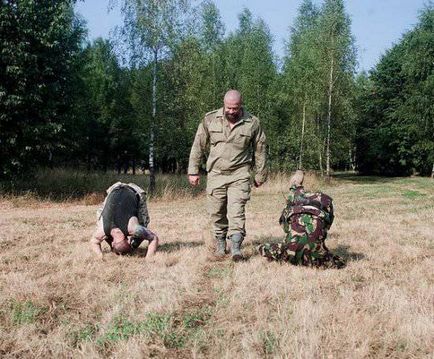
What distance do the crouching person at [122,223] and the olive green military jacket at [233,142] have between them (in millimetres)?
944

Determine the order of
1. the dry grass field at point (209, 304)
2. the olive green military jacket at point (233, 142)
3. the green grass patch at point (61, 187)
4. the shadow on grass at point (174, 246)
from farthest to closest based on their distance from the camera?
1. the green grass patch at point (61, 187)
2. the shadow on grass at point (174, 246)
3. the olive green military jacket at point (233, 142)
4. the dry grass field at point (209, 304)

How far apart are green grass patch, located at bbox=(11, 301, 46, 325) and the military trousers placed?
2844 millimetres

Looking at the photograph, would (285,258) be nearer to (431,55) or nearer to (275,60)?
(275,60)

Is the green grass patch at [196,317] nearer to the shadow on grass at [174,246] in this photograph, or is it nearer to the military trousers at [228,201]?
the military trousers at [228,201]

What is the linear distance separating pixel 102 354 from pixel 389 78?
143 ft

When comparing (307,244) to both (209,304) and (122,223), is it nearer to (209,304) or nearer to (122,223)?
(209,304)

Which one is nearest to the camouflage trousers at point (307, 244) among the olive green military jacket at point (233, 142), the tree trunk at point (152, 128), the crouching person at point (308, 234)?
the crouching person at point (308, 234)

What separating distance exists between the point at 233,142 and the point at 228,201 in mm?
824

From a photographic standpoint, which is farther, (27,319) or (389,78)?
(389,78)

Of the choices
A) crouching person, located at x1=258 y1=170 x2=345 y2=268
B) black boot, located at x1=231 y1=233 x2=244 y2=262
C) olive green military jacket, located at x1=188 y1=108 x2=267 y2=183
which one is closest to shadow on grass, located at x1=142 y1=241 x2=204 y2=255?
black boot, located at x1=231 y1=233 x2=244 y2=262

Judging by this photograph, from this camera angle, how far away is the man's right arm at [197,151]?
6355mm

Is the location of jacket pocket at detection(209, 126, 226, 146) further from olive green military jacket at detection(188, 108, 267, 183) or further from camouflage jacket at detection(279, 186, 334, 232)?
camouflage jacket at detection(279, 186, 334, 232)

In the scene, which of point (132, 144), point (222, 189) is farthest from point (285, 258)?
point (132, 144)

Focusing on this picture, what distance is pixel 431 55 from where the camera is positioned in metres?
33.1
